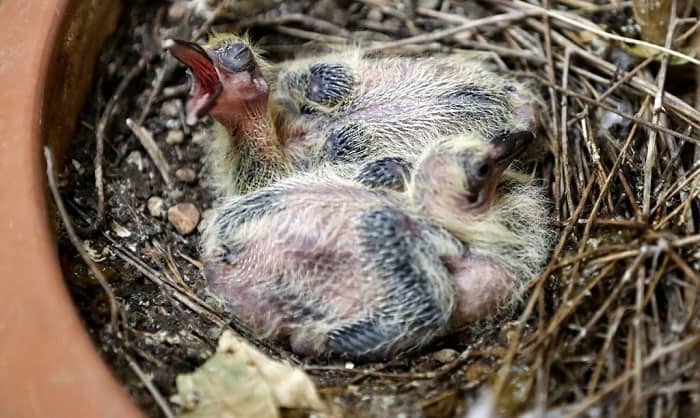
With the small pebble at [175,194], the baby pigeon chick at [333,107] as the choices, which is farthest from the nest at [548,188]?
the baby pigeon chick at [333,107]

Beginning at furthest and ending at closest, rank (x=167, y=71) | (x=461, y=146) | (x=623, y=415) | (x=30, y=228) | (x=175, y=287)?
1. (x=167, y=71)
2. (x=175, y=287)
3. (x=461, y=146)
4. (x=30, y=228)
5. (x=623, y=415)

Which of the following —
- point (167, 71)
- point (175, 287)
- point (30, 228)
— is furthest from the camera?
point (167, 71)

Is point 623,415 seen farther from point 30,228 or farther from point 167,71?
point 167,71

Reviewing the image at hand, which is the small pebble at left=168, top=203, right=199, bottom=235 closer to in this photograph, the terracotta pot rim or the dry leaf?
the terracotta pot rim

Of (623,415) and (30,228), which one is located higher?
(30,228)

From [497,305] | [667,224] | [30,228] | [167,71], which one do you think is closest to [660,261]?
[667,224]

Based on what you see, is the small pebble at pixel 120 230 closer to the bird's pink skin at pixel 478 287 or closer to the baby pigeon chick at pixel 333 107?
the baby pigeon chick at pixel 333 107
